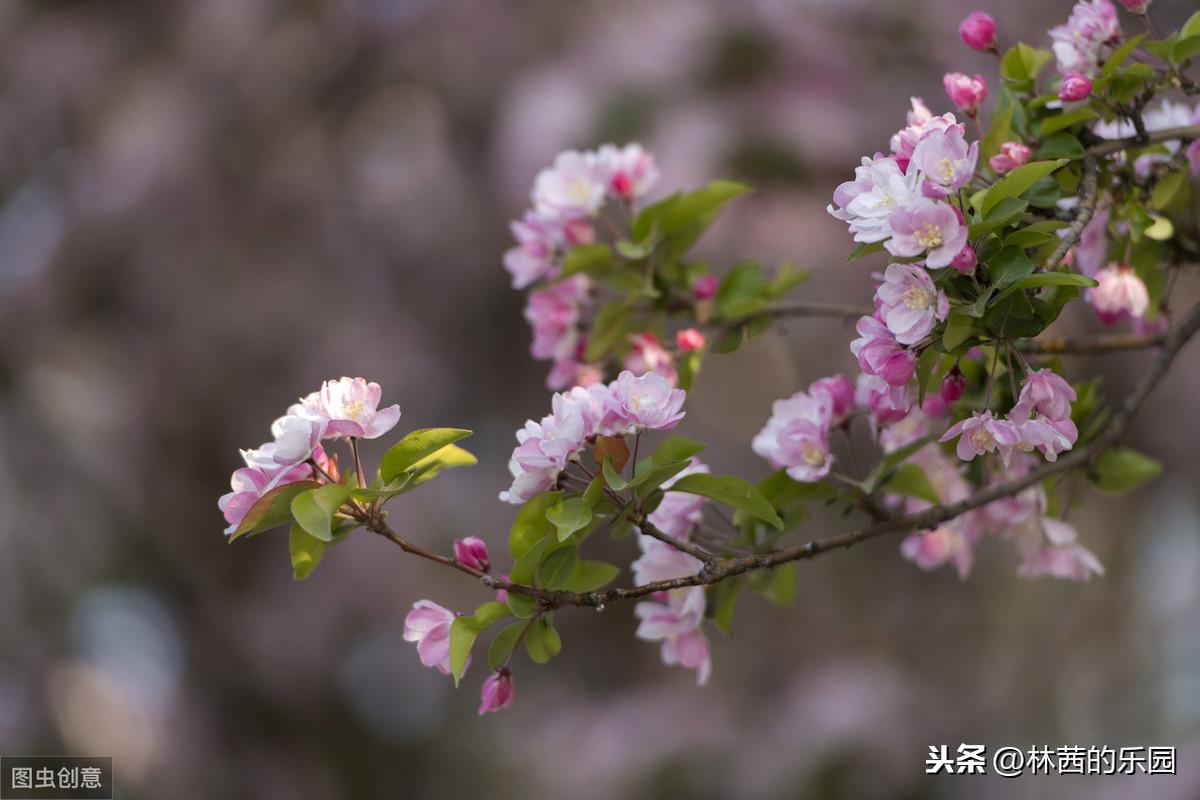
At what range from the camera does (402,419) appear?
2.98 metres

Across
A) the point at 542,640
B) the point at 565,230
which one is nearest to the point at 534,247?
the point at 565,230

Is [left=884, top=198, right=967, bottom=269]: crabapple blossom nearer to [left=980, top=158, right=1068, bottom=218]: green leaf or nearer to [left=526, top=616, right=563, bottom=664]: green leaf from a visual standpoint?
[left=980, top=158, right=1068, bottom=218]: green leaf

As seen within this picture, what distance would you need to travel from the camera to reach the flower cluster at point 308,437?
647 millimetres

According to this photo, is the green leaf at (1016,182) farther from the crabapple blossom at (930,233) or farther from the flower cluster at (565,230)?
the flower cluster at (565,230)

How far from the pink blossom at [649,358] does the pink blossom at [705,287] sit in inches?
2.0

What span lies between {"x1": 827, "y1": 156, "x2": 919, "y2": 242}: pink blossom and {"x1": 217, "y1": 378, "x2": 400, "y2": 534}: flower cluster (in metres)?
0.27

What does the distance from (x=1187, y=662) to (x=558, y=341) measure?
7.92 feet

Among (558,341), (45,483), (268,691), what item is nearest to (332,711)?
(268,691)

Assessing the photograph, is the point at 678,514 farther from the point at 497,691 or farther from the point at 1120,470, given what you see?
the point at 1120,470

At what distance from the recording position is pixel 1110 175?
761mm

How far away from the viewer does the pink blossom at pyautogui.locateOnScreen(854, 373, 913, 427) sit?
2.20ft

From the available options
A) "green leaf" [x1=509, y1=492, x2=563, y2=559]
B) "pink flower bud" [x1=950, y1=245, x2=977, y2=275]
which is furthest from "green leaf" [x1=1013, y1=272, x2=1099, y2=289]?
"green leaf" [x1=509, y1=492, x2=563, y2=559]

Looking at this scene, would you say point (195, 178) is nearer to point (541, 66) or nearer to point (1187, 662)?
point (541, 66)

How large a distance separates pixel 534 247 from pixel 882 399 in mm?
355
